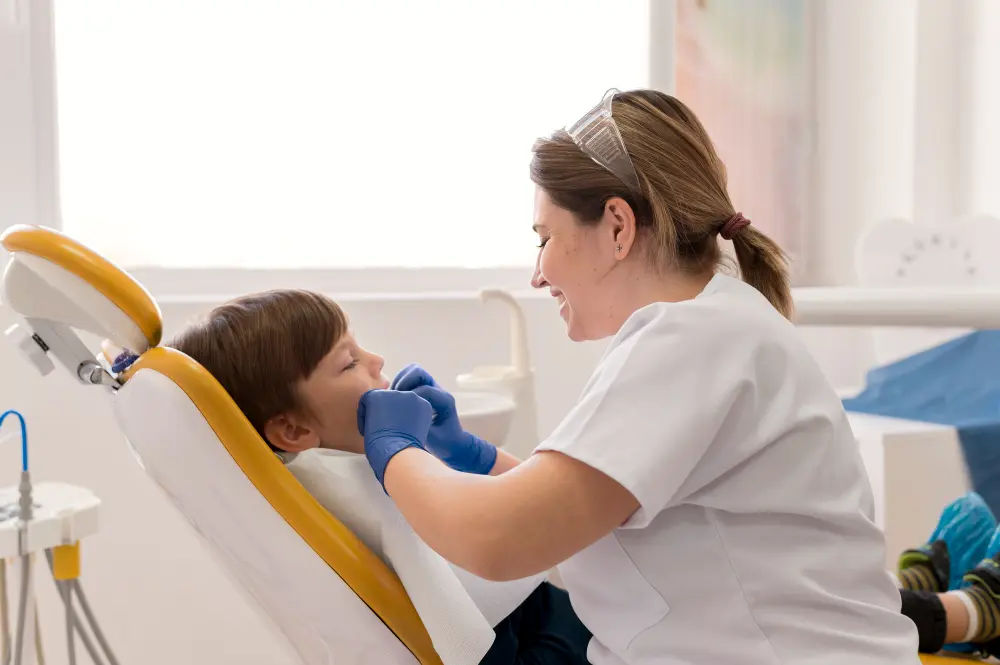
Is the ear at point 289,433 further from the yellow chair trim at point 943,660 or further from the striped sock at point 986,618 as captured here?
→ the striped sock at point 986,618

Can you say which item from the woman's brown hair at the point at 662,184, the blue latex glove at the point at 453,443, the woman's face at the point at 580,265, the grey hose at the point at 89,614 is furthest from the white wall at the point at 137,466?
the woman's brown hair at the point at 662,184

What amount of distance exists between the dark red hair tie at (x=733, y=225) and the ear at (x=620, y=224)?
114 millimetres

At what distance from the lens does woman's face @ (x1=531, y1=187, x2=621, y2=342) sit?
113 centimetres

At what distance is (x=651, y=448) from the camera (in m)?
0.91

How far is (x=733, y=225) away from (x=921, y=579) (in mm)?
1178

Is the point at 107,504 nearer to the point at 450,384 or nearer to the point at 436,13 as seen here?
the point at 450,384

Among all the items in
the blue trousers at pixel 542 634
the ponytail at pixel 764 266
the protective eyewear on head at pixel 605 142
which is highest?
the protective eyewear on head at pixel 605 142

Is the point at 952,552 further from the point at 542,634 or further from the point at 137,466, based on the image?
the point at 137,466

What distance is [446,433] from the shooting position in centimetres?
137

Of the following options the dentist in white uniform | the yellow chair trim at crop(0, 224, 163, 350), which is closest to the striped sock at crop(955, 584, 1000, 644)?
the dentist in white uniform

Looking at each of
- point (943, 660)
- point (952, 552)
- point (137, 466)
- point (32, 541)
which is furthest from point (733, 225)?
point (137, 466)

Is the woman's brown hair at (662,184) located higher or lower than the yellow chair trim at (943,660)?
higher

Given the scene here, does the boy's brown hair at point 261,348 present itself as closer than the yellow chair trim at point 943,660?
Yes

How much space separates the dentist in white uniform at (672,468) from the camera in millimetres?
919
